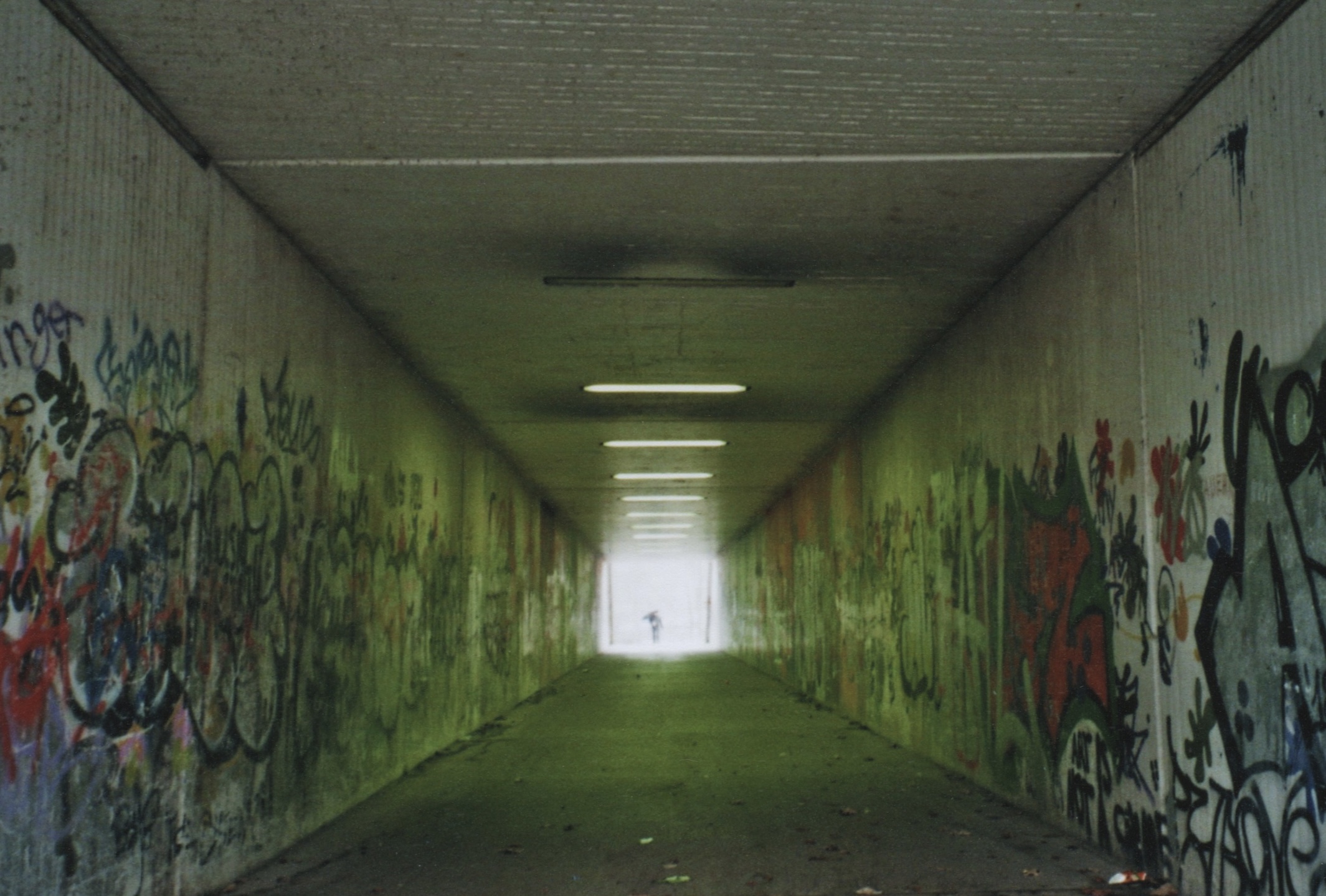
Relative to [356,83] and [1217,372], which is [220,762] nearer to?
[356,83]

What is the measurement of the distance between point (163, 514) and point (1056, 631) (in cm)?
536

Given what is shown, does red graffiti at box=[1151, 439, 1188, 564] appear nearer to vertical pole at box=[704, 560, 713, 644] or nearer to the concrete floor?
the concrete floor

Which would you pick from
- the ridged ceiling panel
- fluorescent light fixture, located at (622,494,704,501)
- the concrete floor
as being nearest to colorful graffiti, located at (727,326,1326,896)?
the concrete floor

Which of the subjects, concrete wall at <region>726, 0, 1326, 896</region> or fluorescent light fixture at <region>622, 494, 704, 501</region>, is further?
fluorescent light fixture at <region>622, 494, 704, 501</region>

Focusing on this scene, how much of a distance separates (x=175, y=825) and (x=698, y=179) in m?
4.32

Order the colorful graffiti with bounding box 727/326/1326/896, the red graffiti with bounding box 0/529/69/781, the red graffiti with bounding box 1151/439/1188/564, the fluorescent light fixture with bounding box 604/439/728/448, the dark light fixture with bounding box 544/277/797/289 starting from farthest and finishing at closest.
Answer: the fluorescent light fixture with bounding box 604/439/728/448
the dark light fixture with bounding box 544/277/797/289
the red graffiti with bounding box 1151/439/1188/564
the colorful graffiti with bounding box 727/326/1326/896
the red graffiti with bounding box 0/529/69/781


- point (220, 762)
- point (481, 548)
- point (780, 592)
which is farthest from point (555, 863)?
point (780, 592)

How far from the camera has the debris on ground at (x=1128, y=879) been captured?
5.38m

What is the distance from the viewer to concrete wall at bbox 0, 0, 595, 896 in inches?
154

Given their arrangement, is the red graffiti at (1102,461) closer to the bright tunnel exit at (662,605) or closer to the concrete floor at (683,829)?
the concrete floor at (683,829)

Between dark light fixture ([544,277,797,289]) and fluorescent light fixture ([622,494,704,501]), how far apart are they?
43.3 feet

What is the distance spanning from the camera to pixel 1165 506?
527 cm

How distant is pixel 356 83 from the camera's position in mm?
4730

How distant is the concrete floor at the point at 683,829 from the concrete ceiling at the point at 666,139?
385 cm
